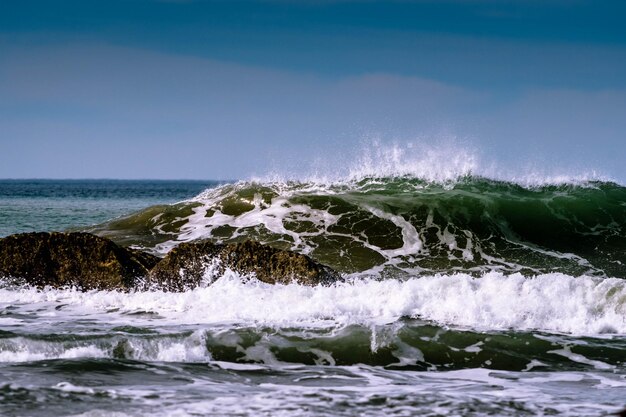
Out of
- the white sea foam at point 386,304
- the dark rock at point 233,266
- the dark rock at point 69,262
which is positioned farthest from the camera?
the dark rock at point 69,262

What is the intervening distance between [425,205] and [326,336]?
1115cm

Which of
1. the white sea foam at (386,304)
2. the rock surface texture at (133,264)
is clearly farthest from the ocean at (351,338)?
the rock surface texture at (133,264)

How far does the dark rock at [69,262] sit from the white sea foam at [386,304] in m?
0.45

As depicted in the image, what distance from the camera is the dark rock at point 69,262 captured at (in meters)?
11.3

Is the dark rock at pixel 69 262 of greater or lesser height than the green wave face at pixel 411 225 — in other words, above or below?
below

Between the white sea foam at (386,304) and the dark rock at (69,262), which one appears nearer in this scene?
the white sea foam at (386,304)

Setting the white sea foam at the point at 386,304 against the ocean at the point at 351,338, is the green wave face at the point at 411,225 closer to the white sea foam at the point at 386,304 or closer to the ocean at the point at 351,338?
the ocean at the point at 351,338

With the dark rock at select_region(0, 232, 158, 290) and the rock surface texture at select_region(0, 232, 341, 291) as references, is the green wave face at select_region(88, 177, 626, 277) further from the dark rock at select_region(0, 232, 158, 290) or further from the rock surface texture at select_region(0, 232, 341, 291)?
the dark rock at select_region(0, 232, 158, 290)

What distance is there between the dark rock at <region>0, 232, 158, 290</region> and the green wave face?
5.08m

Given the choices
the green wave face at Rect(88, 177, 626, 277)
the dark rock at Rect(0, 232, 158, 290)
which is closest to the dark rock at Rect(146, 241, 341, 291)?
the dark rock at Rect(0, 232, 158, 290)

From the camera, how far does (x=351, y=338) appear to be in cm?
873

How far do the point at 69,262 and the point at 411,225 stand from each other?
29.7 feet

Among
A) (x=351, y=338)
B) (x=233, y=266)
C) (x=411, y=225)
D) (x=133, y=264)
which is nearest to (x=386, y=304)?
(x=351, y=338)

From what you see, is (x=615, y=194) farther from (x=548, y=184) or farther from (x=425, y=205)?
(x=425, y=205)
